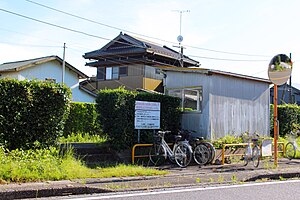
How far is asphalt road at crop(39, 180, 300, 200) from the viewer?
671 centimetres

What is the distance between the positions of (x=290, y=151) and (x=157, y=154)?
6.03m

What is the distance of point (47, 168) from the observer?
8.32m

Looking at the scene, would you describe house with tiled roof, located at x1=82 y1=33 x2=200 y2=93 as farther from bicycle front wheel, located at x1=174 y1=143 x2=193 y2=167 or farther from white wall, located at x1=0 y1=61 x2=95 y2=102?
bicycle front wheel, located at x1=174 y1=143 x2=193 y2=167

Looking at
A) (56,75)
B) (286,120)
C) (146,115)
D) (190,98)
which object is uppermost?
(56,75)

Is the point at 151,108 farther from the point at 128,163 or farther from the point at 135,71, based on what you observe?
the point at 135,71

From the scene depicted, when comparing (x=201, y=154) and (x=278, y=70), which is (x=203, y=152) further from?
(x=278, y=70)

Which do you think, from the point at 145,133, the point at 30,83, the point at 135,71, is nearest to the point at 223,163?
the point at 145,133

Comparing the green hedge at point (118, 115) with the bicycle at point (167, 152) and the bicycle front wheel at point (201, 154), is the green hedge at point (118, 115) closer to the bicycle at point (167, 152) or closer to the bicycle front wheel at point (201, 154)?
the bicycle at point (167, 152)

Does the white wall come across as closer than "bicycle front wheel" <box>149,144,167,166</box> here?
No

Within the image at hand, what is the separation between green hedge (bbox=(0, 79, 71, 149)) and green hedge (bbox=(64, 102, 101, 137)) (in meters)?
4.54

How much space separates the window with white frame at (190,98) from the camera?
13.7m

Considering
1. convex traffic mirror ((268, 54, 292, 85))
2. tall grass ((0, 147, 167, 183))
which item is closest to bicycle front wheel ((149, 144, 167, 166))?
tall grass ((0, 147, 167, 183))

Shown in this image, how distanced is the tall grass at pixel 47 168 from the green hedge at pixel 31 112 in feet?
1.51

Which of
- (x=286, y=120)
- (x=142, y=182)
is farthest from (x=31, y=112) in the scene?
(x=286, y=120)
